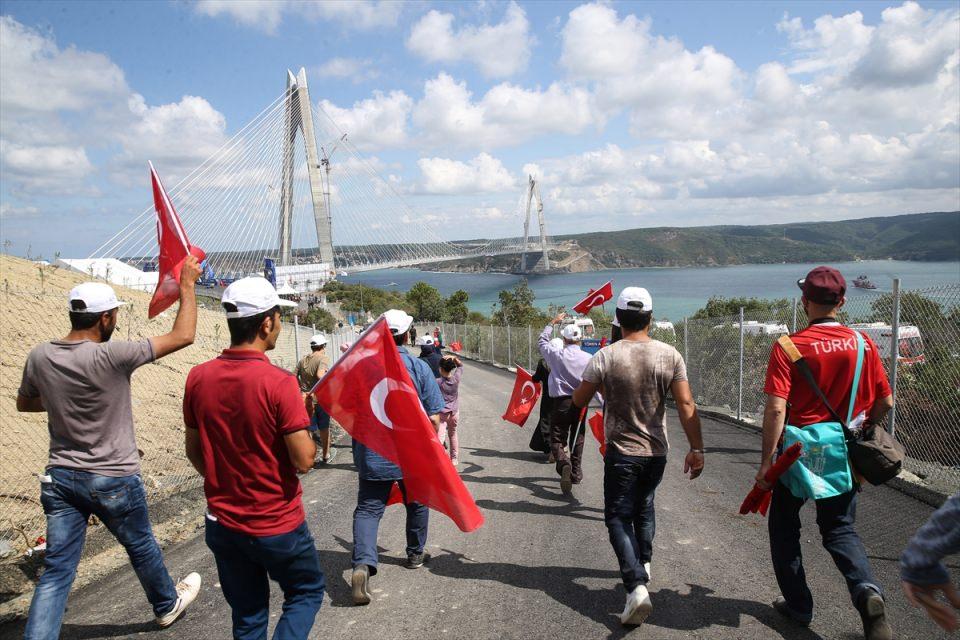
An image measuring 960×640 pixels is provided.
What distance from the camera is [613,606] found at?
3842 mm

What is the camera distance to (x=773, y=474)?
337 cm

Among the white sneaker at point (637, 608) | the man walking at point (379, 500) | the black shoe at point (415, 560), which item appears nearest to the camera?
the white sneaker at point (637, 608)

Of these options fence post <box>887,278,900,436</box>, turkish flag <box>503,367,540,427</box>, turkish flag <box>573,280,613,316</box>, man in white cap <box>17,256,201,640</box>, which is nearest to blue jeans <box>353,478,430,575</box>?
man in white cap <box>17,256,201,640</box>

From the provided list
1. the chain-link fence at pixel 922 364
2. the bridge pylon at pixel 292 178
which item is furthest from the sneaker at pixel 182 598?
the bridge pylon at pixel 292 178

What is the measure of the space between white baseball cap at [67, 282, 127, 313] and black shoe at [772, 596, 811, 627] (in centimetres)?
377

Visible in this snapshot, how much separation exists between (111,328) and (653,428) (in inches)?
115

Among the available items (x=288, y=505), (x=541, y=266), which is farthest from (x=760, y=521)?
(x=541, y=266)

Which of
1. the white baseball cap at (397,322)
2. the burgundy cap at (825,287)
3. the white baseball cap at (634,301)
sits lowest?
the white baseball cap at (397,322)

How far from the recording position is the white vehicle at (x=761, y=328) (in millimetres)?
10337

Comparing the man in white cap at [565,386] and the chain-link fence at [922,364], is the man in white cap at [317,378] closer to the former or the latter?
the man in white cap at [565,386]

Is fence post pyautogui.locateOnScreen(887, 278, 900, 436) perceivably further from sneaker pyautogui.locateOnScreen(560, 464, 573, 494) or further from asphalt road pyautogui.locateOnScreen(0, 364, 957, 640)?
sneaker pyautogui.locateOnScreen(560, 464, 573, 494)

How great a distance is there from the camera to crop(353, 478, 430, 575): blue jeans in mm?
4141

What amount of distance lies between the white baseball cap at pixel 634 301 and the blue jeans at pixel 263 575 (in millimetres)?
2098

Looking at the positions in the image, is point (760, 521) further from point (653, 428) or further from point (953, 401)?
point (953, 401)
